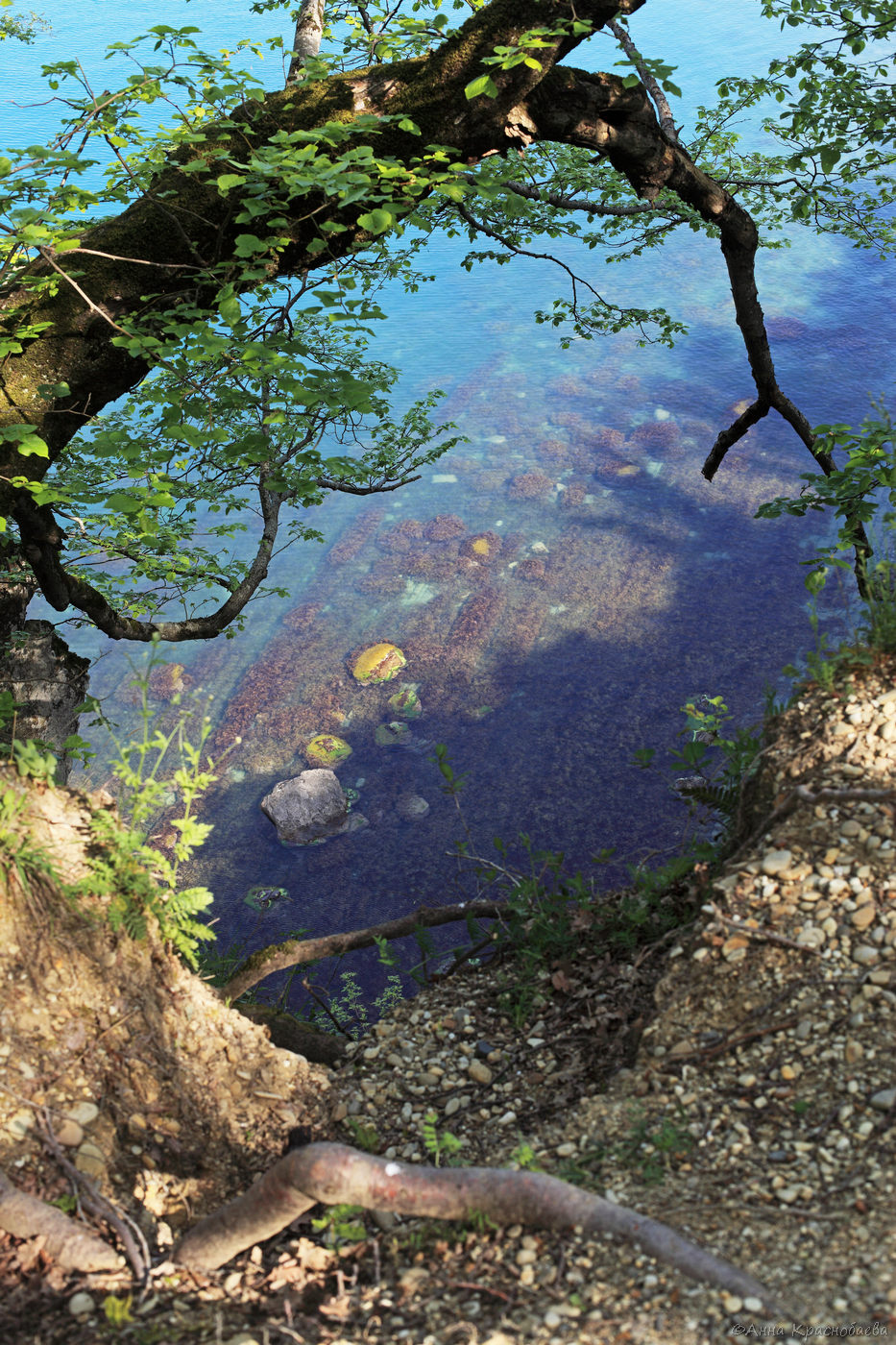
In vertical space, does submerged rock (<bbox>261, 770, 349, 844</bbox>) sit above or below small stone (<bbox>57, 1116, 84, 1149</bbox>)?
below

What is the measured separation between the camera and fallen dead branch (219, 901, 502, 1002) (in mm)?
3824

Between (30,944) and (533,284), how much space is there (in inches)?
770

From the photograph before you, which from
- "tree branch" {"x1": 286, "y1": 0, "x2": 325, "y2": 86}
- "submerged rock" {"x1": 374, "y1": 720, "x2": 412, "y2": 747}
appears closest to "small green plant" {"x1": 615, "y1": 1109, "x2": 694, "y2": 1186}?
"tree branch" {"x1": 286, "y1": 0, "x2": 325, "y2": 86}

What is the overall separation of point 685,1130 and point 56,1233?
64.5 inches

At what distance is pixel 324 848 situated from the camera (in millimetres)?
10211

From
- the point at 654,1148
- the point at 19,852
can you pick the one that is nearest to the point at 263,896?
the point at 19,852

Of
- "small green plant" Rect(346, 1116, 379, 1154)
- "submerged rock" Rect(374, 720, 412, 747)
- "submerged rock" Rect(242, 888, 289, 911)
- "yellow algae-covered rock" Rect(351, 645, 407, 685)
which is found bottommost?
"submerged rock" Rect(242, 888, 289, 911)

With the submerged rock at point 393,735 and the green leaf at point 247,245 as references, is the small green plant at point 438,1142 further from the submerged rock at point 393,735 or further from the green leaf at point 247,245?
the submerged rock at point 393,735

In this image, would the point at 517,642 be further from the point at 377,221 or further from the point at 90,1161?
the point at 90,1161

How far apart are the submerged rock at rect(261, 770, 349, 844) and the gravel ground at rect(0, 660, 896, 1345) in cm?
716

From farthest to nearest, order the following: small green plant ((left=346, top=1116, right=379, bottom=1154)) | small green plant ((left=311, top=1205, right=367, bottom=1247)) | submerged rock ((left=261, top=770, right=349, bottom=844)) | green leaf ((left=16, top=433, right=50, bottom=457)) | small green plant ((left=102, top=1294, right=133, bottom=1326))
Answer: submerged rock ((left=261, top=770, right=349, bottom=844))
green leaf ((left=16, top=433, right=50, bottom=457))
small green plant ((left=346, top=1116, right=379, bottom=1154))
small green plant ((left=311, top=1205, right=367, bottom=1247))
small green plant ((left=102, top=1294, right=133, bottom=1326))

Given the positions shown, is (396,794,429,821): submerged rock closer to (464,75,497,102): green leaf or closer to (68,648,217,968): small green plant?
(68,648,217,968): small green plant

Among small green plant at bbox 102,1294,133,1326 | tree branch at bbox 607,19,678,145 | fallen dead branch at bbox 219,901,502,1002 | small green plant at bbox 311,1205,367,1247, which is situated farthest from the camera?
tree branch at bbox 607,19,678,145

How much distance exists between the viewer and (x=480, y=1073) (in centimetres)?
309
